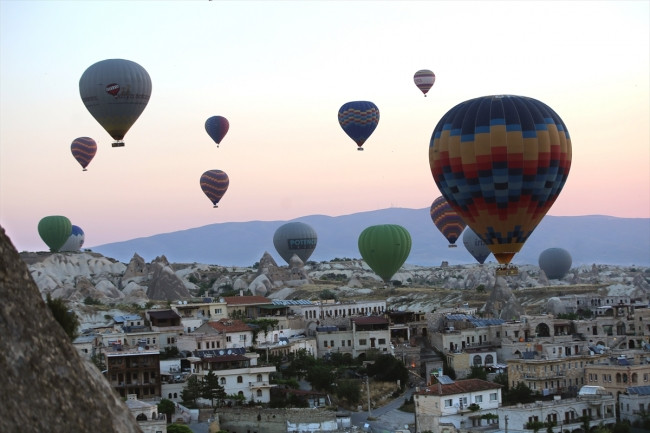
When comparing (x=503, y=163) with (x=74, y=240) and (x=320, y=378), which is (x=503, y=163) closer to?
(x=320, y=378)

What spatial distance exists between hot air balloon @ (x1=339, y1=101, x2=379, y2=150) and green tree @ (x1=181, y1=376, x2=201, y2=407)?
45870mm

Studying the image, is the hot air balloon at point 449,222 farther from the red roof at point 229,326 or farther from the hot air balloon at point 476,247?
the red roof at point 229,326

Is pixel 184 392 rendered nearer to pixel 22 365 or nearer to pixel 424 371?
pixel 424 371

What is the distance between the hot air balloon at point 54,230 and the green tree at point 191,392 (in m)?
82.5

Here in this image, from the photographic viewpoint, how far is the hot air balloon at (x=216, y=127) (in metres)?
119

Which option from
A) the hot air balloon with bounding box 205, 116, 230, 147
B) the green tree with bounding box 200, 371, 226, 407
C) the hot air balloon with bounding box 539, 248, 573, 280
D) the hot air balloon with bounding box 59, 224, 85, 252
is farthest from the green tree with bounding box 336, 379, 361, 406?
the hot air balloon with bounding box 539, 248, 573, 280

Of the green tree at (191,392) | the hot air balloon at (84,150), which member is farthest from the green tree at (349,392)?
the hot air balloon at (84,150)

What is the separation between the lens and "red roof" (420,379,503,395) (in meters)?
61.0

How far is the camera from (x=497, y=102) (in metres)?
62.1

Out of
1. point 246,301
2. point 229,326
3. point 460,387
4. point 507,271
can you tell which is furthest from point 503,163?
point 246,301

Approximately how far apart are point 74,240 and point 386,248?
67.8m

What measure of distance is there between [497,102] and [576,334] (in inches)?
1147

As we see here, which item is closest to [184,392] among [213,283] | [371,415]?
[371,415]

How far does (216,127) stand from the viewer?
Answer: 391ft
